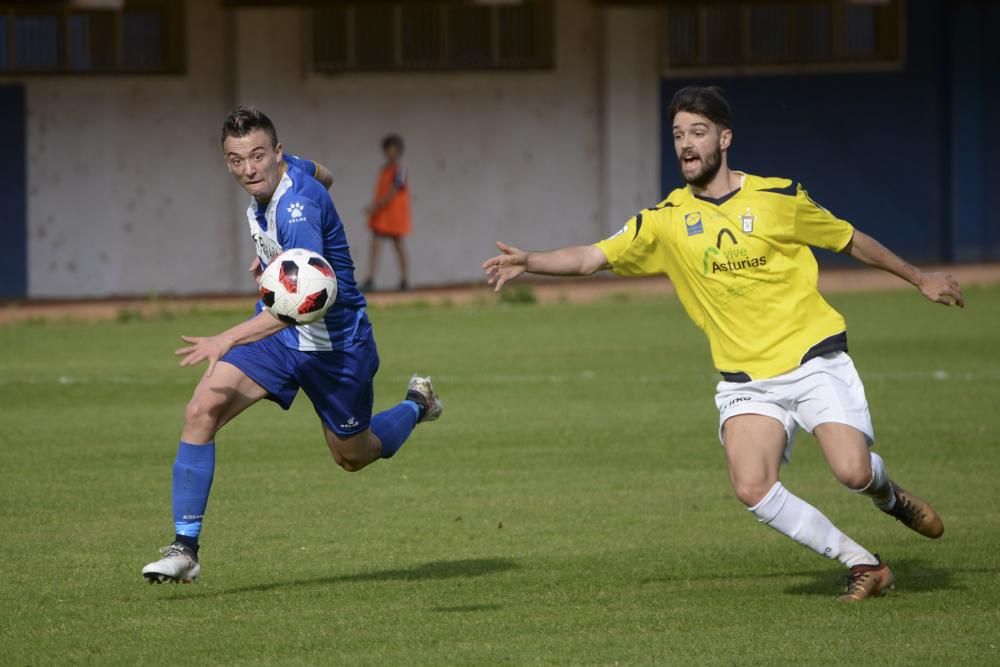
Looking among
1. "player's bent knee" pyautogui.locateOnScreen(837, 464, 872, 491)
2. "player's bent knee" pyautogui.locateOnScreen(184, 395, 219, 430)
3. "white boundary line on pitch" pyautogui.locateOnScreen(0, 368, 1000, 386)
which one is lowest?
"white boundary line on pitch" pyautogui.locateOnScreen(0, 368, 1000, 386)

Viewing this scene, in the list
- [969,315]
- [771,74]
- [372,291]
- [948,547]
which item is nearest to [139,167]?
[372,291]

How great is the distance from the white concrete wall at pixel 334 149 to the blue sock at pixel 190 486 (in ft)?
55.7

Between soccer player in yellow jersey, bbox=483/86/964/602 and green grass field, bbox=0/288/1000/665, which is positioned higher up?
soccer player in yellow jersey, bbox=483/86/964/602

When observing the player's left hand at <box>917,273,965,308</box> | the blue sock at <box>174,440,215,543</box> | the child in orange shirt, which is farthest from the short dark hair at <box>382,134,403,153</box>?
the player's left hand at <box>917,273,965,308</box>

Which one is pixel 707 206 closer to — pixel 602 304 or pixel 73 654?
pixel 73 654

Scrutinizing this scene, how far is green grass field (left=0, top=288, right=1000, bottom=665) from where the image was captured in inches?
256

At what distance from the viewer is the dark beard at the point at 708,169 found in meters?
7.19

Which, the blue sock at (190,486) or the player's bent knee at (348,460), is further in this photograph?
the player's bent knee at (348,460)

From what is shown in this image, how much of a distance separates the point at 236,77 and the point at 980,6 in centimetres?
1168

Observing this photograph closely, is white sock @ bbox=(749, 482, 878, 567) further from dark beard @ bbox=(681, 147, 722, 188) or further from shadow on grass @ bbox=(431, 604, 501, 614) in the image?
dark beard @ bbox=(681, 147, 722, 188)

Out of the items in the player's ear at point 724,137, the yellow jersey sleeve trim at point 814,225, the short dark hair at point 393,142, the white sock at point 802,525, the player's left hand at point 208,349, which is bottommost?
the white sock at point 802,525

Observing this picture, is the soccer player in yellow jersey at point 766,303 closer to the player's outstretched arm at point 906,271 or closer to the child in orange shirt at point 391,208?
the player's outstretched arm at point 906,271

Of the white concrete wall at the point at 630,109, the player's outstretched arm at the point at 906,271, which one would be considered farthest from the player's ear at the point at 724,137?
the white concrete wall at the point at 630,109

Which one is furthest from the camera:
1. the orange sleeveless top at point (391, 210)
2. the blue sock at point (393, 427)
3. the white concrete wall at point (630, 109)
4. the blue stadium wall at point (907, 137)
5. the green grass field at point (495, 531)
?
the blue stadium wall at point (907, 137)
